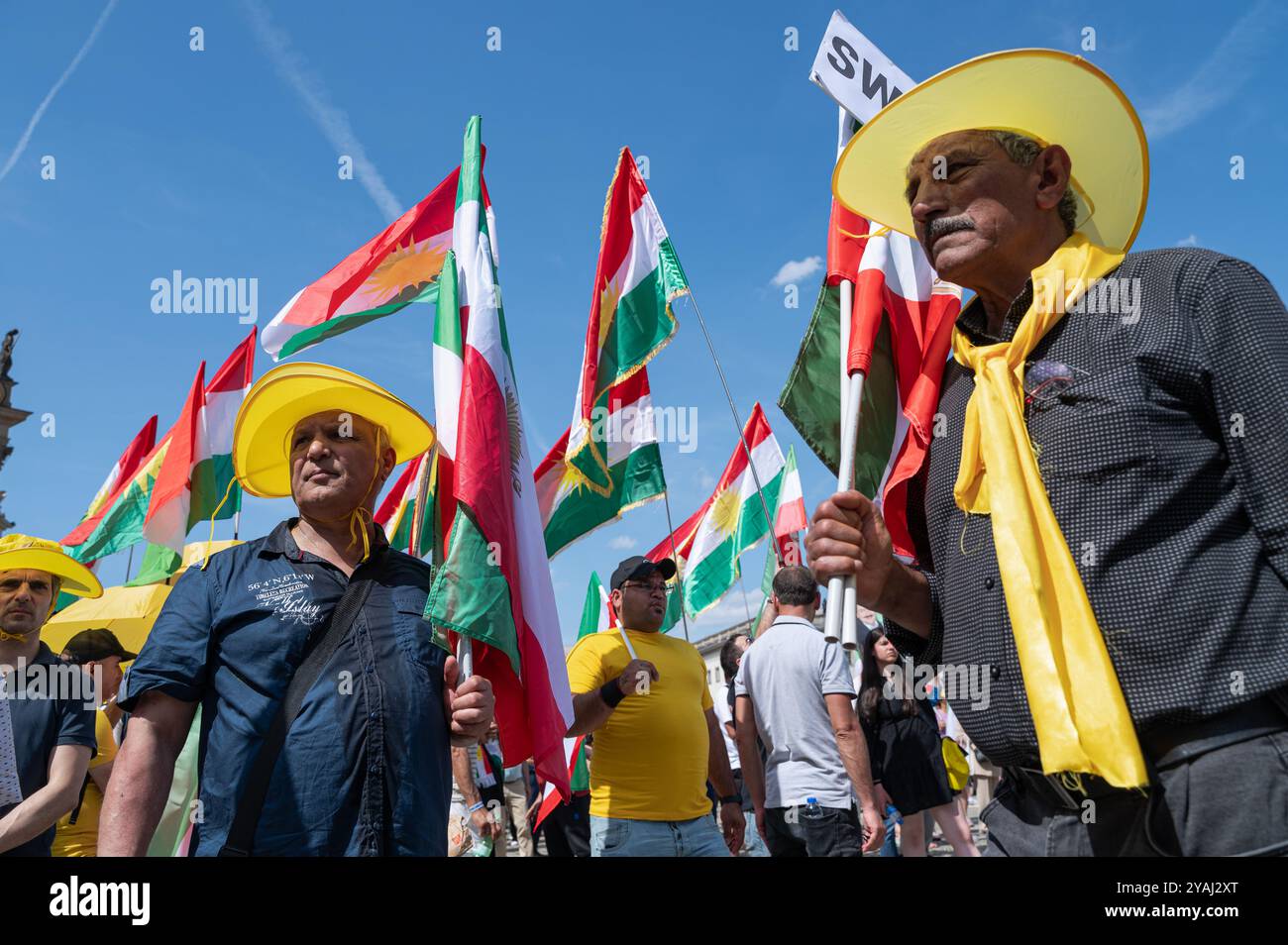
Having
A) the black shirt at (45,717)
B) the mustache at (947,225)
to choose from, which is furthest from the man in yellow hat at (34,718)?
the mustache at (947,225)

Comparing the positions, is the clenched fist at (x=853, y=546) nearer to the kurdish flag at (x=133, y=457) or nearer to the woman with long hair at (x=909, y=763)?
the woman with long hair at (x=909, y=763)

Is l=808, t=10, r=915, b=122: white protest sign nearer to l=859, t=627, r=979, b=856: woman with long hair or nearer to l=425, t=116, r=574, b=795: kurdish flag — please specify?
l=425, t=116, r=574, b=795: kurdish flag

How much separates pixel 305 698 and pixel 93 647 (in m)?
5.23

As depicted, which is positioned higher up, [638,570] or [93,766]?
[638,570]

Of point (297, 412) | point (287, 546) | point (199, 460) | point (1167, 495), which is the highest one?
point (199, 460)

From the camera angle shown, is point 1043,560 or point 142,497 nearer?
point 1043,560

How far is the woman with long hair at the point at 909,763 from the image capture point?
25.1 feet

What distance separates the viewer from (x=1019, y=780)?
6.91 feet

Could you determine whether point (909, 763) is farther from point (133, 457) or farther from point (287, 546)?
point (133, 457)

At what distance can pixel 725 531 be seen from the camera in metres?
11.6

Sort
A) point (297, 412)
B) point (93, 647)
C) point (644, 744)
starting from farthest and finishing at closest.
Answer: point (93, 647) → point (644, 744) → point (297, 412)

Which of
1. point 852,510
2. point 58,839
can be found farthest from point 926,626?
point 58,839

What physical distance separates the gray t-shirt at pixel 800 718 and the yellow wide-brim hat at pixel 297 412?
289 centimetres

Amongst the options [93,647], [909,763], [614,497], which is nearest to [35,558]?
[93,647]
